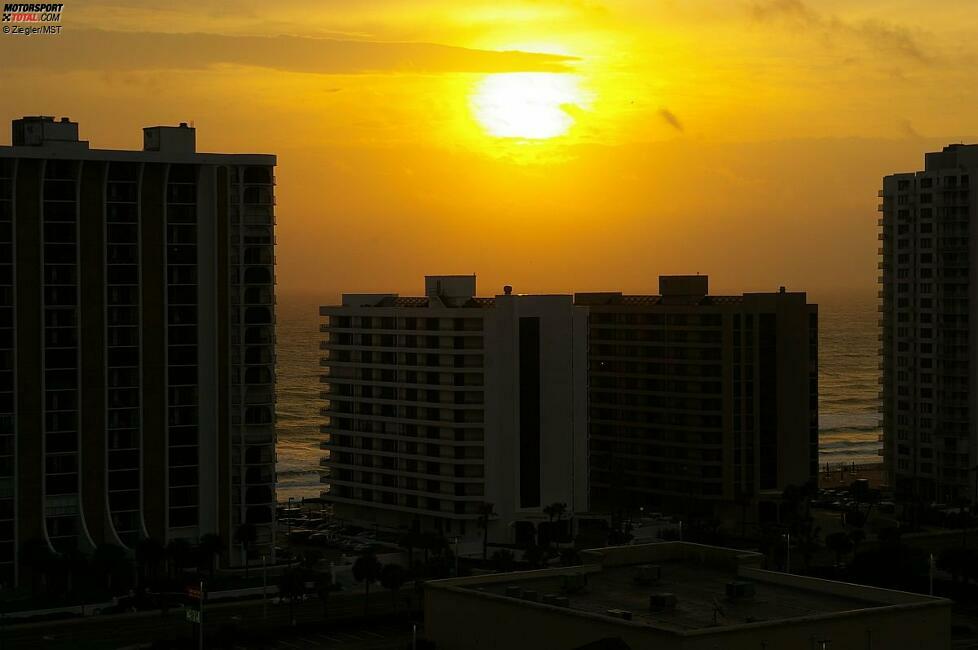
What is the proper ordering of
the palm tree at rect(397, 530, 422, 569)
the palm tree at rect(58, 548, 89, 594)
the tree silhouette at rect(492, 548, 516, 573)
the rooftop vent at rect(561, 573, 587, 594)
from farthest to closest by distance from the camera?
the palm tree at rect(397, 530, 422, 569)
the tree silhouette at rect(492, 548, 516, 573)
the palm tree at rect(58, 548, 89, 594)
the rooftop vent at rect(561, 573, 587, 594)

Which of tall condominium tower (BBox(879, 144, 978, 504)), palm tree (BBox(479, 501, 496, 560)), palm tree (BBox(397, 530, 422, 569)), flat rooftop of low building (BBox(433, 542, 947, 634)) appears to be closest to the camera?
flat rooftop of low building (BBox(433, 542, 947, 634))

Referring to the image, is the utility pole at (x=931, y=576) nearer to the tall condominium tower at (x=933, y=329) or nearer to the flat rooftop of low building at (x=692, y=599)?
the flat rooftop of low building at (x=692, y=599)

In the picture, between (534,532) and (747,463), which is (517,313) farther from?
(747,463)

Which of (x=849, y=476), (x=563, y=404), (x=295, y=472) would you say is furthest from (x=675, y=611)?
(x=295, y=472)

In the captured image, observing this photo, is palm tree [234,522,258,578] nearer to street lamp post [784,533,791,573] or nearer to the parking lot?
the parking lot

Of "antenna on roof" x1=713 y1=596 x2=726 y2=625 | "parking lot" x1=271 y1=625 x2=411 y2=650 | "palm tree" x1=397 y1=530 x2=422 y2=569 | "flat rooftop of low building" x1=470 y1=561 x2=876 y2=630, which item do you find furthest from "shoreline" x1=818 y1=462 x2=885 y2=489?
"antenna on roof" x1=713 y1=596 x2=726 y2=625

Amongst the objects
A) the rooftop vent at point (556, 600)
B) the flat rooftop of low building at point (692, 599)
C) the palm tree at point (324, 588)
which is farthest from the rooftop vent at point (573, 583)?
the palm tree at point (324, 588)

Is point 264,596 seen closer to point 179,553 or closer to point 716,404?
point 179,553
